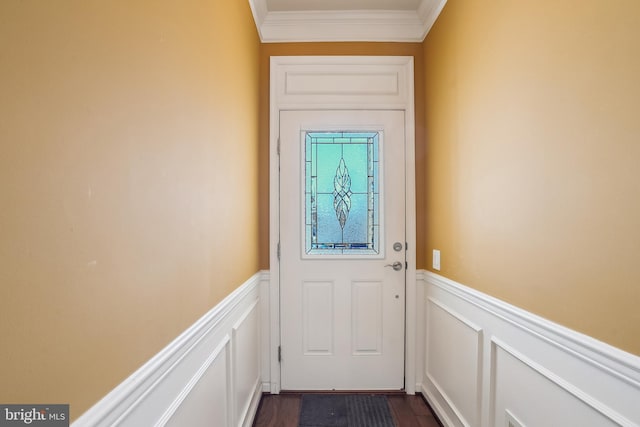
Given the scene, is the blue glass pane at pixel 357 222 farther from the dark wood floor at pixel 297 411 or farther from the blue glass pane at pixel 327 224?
the dark wood floor at pixel 297 411

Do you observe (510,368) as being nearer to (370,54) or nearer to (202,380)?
(202,380)

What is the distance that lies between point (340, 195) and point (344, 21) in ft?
4.13

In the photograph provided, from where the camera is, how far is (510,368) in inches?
56.3

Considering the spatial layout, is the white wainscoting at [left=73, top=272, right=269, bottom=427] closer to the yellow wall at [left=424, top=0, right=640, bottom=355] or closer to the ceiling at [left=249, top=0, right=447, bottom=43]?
the yellow wall at [left=424, top=0, right=640, bottom=355]

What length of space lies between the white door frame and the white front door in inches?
1.9

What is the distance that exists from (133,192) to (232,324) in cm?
108

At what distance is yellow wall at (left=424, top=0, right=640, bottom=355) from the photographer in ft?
2.92

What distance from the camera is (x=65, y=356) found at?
58 centimetres

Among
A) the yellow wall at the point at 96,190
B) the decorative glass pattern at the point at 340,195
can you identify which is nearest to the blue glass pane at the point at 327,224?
the decorative glass pattern at the point at 340,195

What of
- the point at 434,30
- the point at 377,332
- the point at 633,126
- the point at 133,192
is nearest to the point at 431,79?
the point at 434,30

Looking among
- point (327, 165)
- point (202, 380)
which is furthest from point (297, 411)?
point (327, 165)

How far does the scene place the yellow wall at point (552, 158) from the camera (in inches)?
35.0

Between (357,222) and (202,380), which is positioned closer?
(202,380)

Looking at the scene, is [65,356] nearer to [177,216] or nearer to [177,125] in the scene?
[177,216]
